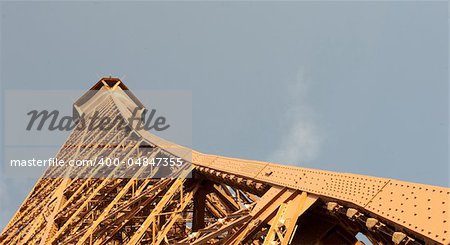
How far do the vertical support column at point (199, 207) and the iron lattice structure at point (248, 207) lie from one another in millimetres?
24

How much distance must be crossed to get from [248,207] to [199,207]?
4.94 metres

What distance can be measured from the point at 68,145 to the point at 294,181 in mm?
21310

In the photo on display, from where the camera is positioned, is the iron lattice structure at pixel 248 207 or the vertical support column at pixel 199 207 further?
the vertical support column at pixel 199 207

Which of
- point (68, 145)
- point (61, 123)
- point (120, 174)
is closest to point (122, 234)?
point (120, 174)

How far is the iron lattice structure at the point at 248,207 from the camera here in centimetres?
403

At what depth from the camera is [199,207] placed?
1096cm

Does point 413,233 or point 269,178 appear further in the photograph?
point 269,178

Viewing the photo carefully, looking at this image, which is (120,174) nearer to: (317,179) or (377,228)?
(317,179)

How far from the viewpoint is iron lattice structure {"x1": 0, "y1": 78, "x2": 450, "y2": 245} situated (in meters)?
4.03

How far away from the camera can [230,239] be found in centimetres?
563

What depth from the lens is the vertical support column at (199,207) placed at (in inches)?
425

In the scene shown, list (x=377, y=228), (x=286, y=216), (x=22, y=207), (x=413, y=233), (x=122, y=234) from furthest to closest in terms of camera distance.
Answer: (x=22, y=207), (x=122, y=234), (x=286, y=216), (x=377, y=228), (x=413, y=233)

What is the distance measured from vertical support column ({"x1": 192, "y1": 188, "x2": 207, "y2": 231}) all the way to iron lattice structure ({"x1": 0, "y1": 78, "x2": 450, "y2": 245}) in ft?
0.08

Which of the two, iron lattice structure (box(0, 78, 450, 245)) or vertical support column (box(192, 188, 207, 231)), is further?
vertical support column (box(192, 188, 207, 231))
